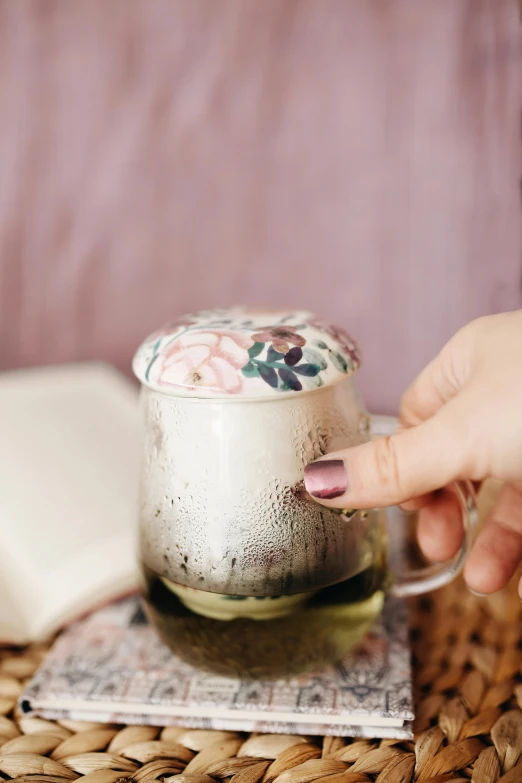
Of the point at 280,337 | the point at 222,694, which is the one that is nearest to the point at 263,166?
the point at 280,337

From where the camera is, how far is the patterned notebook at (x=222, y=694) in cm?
37

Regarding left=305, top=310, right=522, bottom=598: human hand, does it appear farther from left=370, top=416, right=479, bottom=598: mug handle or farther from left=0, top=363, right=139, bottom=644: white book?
left=0, top=363, right=139, bottom=644: white book

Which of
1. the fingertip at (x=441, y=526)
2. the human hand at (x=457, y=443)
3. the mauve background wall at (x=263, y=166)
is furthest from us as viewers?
the mauve background wall at (x=263, y=166)

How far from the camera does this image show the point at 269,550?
344mm

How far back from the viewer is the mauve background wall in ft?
1.83

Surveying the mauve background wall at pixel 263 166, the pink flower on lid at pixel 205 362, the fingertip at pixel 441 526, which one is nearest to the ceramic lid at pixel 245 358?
the pink flower on lid at pixel 205 362

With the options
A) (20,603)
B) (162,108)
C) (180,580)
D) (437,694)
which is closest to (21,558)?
(20,603)

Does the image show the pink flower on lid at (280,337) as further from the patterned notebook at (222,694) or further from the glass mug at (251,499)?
the patterned notebook at (222,694)

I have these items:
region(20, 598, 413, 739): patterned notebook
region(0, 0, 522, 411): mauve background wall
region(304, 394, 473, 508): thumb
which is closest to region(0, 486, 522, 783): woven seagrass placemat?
region(20, 598, 413, 739): patterned notebook

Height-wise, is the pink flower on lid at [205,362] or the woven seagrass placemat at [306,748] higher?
the pink flower on lid at [205,362]

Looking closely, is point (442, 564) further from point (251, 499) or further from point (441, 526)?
point (251, 499)

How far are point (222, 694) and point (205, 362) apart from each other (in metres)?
0.19

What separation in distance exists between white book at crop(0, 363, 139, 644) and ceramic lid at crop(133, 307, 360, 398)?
0.15 m

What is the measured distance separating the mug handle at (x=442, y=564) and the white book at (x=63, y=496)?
18 cm
